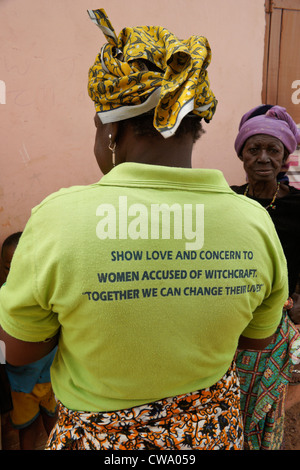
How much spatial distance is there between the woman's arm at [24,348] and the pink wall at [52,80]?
1.41m

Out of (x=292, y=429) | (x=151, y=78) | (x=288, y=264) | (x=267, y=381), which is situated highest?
(x=151, y=78)

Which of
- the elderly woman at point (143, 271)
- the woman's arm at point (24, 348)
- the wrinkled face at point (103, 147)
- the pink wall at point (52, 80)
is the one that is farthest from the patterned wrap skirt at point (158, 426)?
the pink wall at point (52, 80)

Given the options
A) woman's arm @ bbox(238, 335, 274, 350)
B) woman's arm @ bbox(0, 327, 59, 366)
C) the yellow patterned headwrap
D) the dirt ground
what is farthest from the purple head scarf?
the dirt ground

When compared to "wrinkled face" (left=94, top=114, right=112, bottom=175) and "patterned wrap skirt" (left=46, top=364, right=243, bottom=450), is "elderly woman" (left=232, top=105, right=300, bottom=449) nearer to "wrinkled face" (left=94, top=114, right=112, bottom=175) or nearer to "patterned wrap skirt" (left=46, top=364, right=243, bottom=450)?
"patterned wrap skirt" (left=46, top=364, right=243, bottom=450)

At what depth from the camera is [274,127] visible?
2.20 m

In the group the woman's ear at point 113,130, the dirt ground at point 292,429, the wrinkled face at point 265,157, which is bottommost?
the dirt ground at point 292,429

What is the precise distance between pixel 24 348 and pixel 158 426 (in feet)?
1.54

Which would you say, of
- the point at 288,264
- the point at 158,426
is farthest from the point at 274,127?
the point at 158,426

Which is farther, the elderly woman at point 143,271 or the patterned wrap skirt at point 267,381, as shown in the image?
the patterned wrap skirt at point 267,381

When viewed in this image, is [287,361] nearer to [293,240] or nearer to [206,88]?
[293,240]

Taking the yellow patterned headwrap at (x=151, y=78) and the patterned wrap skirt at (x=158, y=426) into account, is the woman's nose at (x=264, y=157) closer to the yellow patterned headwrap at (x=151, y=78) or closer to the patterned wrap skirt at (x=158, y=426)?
the yellow patterned headwrap at (x=151, y=78)

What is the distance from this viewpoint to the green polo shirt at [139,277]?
0.86 m

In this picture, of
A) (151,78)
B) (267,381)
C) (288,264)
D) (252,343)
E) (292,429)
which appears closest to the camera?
(151,78)

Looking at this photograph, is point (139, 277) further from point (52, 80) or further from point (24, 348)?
point (52, 80)
